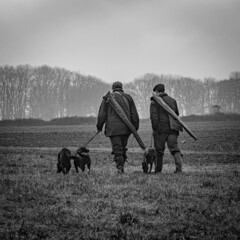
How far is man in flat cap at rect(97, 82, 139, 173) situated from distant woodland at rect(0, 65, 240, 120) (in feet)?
211

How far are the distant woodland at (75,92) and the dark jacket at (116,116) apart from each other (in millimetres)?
64426

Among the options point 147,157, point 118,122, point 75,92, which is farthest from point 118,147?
point 75,92

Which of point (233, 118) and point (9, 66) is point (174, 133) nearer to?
point (233, 118)

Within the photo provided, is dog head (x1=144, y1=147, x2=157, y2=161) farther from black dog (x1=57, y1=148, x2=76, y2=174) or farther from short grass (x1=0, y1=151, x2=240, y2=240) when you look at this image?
black dog (x1=57, y1=148, x2=76, y2=174)

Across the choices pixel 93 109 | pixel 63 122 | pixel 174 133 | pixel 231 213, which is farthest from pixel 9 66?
pixel 231 213

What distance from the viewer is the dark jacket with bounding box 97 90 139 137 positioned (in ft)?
33.1

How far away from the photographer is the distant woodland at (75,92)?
74562 millimetres

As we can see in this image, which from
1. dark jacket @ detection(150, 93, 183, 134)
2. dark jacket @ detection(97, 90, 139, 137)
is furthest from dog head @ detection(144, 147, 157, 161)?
dark jacket @ detection(97, 90, 139, 137)

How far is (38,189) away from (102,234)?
9.44ft

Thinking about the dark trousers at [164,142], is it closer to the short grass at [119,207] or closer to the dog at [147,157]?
the dog at [147,157]

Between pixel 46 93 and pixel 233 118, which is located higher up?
pixel 46 93

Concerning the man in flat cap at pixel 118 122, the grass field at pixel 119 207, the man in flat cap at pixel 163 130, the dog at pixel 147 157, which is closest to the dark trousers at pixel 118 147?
the man in flat cap at pixel 118 122

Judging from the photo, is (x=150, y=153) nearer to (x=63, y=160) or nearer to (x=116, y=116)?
(x=116, y=116)

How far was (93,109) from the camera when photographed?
8262 cm
